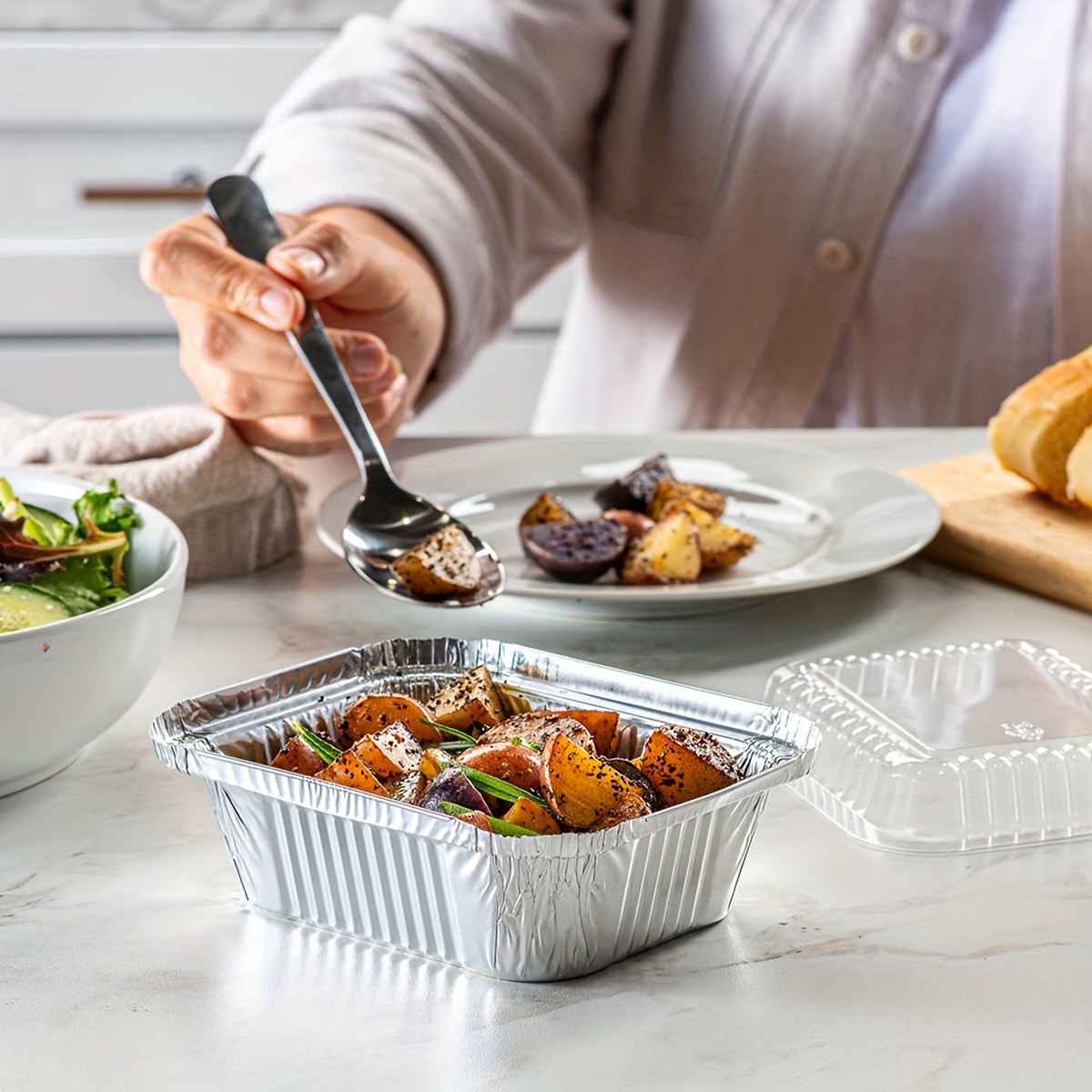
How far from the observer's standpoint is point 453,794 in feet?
1.66

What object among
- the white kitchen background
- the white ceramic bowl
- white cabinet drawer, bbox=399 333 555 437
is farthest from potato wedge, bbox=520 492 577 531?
white cabinet drawer, bbox=399 333 555 437

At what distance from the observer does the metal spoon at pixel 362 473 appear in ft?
2.84

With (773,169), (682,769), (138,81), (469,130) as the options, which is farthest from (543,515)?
(138,81)

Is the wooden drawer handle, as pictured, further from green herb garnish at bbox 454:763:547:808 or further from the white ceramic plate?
green herb garnish at bbox 454:763:547:808

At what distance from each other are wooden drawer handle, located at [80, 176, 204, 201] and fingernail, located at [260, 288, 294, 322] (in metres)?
2.03

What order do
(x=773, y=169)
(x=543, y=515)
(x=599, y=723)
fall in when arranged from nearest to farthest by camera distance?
(x=599, y=723) → (x=543, y=515) → (x=773, y=169)

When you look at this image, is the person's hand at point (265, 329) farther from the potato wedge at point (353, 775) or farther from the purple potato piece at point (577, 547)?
the potato wedge at point (353, 775)

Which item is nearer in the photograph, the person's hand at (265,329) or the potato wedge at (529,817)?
the potato wedge at (529,817)

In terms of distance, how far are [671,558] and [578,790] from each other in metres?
0.38

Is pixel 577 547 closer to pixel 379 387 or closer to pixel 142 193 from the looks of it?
pixel 379 387

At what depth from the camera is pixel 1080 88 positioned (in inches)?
56.8

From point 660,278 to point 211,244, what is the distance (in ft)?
2.52

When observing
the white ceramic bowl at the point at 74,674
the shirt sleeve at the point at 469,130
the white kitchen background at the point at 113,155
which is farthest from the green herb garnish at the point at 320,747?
the white kitchen background at the point at 113,155

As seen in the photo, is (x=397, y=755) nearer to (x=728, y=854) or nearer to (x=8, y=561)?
(x=728, y=854)
